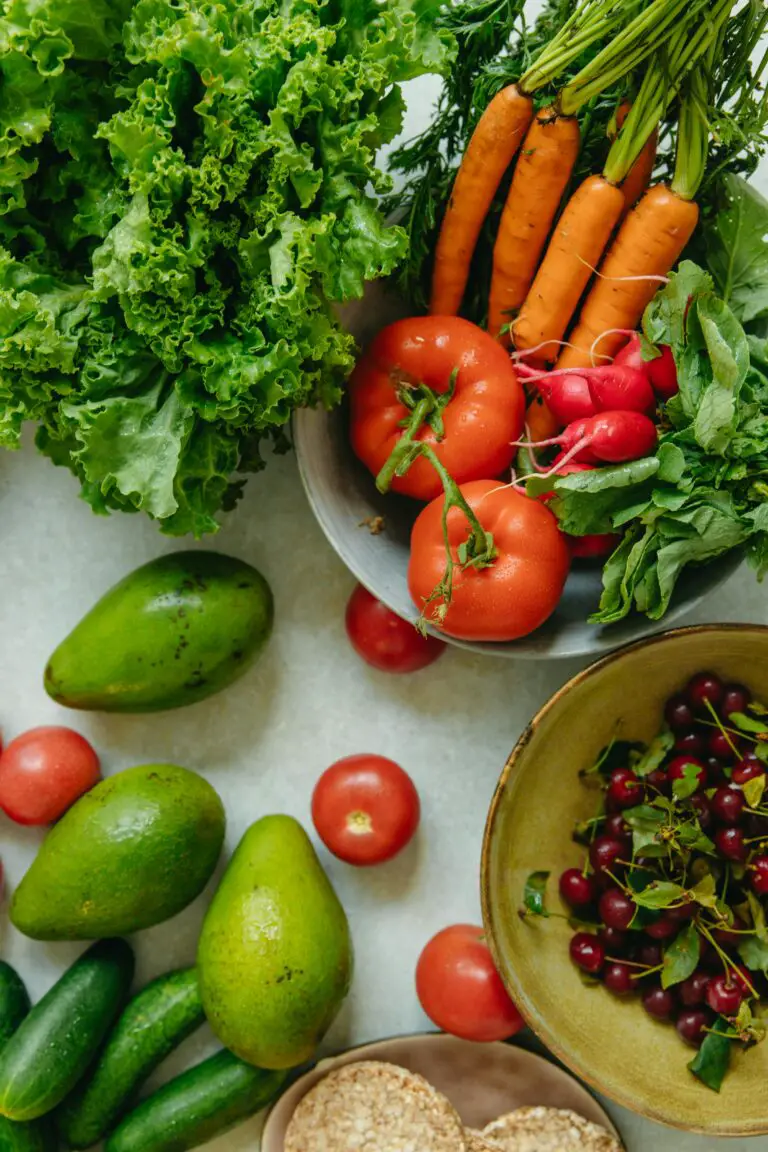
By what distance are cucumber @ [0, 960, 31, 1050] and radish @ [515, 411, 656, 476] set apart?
2.95 ft

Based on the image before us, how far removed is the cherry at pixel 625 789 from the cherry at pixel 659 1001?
0.21m

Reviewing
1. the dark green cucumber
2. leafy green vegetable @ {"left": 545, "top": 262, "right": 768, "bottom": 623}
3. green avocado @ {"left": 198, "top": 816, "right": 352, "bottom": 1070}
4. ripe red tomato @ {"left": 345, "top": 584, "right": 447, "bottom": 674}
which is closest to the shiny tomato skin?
leafy green vegetable @ {"left": 545, "top": 262, "right": 768, "bottom": 623}

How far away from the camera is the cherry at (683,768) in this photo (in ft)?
4.00

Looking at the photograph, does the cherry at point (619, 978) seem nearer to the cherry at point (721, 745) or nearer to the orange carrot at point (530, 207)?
the cherry at point (721, 745)

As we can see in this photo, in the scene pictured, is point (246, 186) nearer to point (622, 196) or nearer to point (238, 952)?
point (622, 196)

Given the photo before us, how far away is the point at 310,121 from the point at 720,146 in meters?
0.45

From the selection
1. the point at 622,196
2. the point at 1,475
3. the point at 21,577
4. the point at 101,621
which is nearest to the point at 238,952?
the point at 101,621

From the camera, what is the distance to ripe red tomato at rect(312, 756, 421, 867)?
4.23 ft

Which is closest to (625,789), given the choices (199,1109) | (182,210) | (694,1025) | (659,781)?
(659,781)

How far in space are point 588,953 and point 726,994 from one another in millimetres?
153

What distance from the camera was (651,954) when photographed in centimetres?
125

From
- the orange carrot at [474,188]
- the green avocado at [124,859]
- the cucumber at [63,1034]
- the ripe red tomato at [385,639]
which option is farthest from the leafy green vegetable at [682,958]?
the orange carrot at [474,188]

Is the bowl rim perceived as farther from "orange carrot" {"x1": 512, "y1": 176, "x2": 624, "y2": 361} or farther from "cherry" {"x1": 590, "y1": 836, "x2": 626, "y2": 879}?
"orange carrot" {"x1": 512, "y1": 176, "x2": 624, "y2": 361}

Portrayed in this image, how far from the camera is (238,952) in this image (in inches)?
47.9
